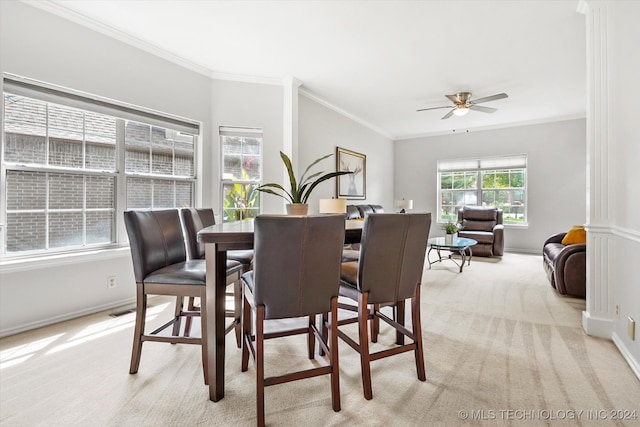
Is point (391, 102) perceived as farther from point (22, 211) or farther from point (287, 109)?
point (22, 211)

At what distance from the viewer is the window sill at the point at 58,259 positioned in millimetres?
2377

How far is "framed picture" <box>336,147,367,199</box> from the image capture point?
5.53 m

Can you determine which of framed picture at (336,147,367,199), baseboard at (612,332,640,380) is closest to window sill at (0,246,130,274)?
framed picture at (336,147,367,199)

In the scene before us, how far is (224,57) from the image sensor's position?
3568 mm

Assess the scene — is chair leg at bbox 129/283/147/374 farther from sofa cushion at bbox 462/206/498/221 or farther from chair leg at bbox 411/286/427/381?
sofa cushion at bbox 462/206/498/221

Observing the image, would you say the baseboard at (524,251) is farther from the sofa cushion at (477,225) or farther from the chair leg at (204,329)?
the chair leg at (204,329)

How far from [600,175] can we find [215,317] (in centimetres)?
287

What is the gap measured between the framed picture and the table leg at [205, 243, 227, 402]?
158 inches

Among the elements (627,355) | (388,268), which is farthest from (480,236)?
(388,268)

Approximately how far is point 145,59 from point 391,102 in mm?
3530

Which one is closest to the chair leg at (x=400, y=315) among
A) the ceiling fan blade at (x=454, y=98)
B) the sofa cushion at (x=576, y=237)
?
the sofa cushion at (x=576, y=237)

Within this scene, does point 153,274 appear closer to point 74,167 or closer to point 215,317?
point 215,317

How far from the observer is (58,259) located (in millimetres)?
2615

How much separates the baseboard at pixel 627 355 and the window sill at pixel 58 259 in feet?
13.1
